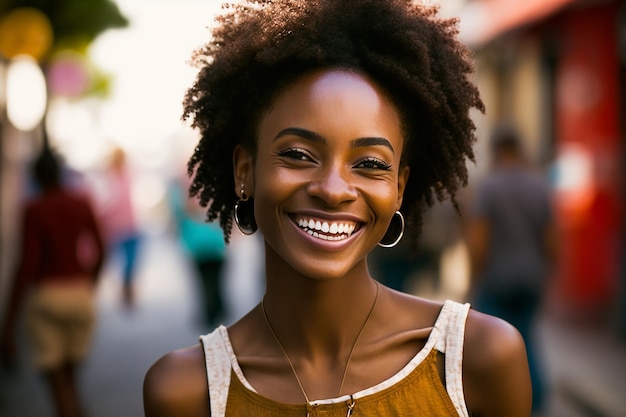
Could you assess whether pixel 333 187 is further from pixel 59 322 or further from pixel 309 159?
pixel 59 322

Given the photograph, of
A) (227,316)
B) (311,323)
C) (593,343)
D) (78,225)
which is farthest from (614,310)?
(311,323)

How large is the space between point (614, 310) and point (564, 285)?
113cm

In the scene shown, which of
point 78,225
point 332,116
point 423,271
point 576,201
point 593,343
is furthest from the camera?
point 576,201

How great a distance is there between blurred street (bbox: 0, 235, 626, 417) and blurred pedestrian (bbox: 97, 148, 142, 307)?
1.03 meters

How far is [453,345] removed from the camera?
212 cm

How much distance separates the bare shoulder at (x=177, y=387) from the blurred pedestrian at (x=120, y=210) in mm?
8241

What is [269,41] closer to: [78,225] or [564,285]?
[78,225]

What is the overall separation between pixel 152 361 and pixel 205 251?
47.2 inches

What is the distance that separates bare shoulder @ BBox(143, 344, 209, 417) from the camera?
215 centimetres

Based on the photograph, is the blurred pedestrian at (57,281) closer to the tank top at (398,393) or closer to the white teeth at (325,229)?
the tank top at (398,393)

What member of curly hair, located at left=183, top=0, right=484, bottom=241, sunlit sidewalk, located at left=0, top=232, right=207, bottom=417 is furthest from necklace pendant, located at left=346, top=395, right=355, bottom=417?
sunlit sidewalk, located at left=0, top=232, right=207, bottom=417

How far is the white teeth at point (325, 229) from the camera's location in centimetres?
205

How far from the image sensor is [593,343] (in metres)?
8.59

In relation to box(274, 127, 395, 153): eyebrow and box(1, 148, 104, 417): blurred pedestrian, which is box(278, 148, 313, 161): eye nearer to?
box(274, 127, 395, 153): eyebrow
